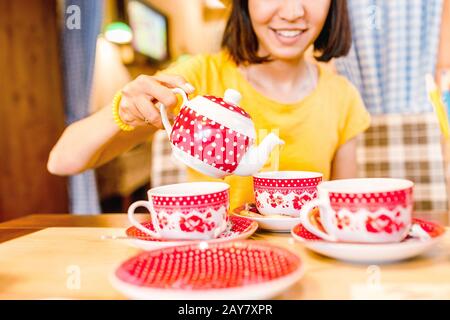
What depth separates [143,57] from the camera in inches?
204

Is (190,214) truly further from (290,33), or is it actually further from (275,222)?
(290,33)

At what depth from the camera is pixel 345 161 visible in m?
1.59

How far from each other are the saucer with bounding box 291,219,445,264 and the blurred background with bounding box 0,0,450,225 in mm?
467

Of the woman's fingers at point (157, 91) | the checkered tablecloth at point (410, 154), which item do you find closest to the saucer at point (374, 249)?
the woman's fingers at point (157, 91)

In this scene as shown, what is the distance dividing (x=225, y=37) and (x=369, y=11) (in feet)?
3.66

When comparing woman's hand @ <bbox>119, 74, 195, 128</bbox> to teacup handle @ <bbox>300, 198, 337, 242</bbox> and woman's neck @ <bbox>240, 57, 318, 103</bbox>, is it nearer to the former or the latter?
teacup handle @ <bbox>300, 198, 337, 242</bbox>

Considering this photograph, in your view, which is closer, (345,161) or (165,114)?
(165,114)

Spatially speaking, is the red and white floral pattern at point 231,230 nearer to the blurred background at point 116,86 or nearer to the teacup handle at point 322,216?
the teacup handle at point 322,216

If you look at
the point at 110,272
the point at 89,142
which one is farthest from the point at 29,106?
the point at 110,272

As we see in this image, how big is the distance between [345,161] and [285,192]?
2.58 ft

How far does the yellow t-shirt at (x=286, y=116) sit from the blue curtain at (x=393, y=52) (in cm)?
93

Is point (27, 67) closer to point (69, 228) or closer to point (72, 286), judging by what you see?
point (69, 228)

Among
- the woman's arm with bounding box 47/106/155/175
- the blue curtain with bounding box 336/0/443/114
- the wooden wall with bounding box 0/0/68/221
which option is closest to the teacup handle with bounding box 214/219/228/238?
the woman's arm with bounding box 47/106/155/175

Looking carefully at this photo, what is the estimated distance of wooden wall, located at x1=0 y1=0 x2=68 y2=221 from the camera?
3.03 meters
